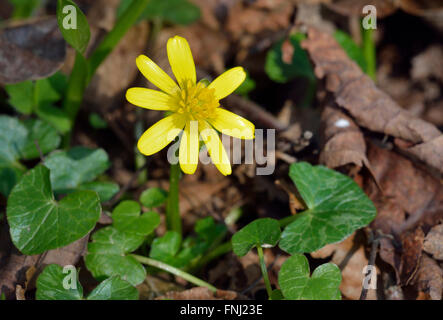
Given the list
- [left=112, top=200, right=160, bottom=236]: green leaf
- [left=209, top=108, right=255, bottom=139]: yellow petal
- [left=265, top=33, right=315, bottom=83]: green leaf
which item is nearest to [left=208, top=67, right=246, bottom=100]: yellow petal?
[left=209, top=108, right=255, bottom=139]: yellow petal

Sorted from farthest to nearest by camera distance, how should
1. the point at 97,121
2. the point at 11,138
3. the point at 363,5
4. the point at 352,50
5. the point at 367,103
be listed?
the point at 363,5 → the point at 352,50 → the point at 97,121 → the point at 367,103 → the point at 11,138

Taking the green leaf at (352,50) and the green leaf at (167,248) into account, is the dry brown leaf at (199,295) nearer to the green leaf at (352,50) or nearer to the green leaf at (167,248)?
the green leaf at (167,248)

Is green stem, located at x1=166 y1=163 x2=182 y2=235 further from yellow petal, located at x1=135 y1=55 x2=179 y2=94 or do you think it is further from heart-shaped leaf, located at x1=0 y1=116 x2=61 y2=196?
heart-shaped leaf, located at x1=0 y1=116 x2=61 y2=196

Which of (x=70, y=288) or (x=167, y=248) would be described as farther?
(x=167, y=248)

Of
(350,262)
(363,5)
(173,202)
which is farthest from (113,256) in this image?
(363,5)

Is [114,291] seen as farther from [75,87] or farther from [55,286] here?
[75,87]
